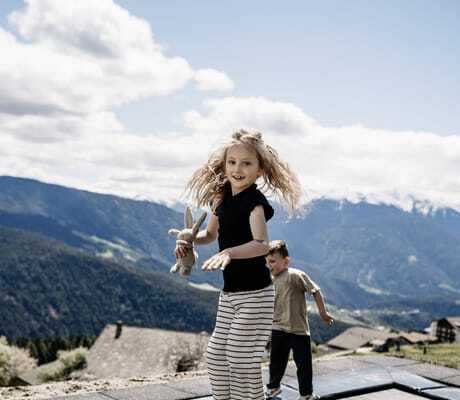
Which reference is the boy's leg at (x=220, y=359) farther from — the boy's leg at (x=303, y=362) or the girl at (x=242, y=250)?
the boy's leg at (x=303, y=362)

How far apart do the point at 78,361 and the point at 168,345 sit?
656 inches

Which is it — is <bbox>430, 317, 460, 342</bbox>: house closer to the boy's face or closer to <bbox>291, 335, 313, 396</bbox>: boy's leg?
<bbox>291, 335, 313, 396</bbox>: boy's leg

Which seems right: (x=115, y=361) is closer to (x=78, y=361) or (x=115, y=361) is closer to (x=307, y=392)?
(x=78, y=361)

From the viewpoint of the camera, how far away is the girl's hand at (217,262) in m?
3.59

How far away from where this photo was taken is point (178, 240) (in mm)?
4160

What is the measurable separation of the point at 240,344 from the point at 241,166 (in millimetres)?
1430

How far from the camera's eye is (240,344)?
13.6 feet

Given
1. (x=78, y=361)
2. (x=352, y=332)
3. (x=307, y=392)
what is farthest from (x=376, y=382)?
(x=352, y=332)

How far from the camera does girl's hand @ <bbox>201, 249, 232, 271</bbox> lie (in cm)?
359

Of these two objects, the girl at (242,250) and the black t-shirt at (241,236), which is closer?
the girl at (242,250)

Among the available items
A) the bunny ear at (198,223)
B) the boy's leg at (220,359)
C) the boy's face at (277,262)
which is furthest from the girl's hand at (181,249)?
the boy's face at (277,262)

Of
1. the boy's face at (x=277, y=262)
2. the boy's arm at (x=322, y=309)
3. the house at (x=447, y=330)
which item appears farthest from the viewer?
the house at (x=447, y=330)

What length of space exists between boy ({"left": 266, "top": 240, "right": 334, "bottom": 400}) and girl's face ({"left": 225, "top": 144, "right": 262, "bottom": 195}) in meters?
1.52

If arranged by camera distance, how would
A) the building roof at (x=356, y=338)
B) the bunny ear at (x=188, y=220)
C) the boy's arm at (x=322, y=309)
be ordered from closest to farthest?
the bunny ear at (x=188, y=220) → the boy's arm at (x=322, y=309) → the building roof at (x=356, y=338)
